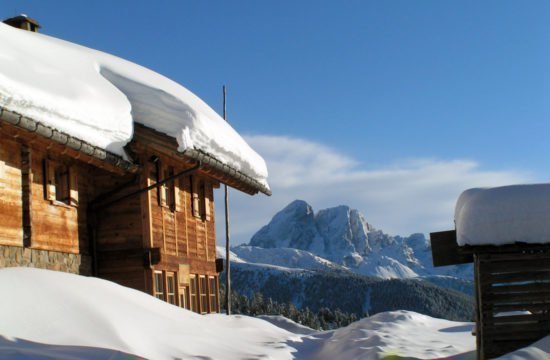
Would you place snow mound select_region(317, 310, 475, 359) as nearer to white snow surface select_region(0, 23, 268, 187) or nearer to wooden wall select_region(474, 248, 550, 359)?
wooden wall select_region(474, 248, 550, 359)

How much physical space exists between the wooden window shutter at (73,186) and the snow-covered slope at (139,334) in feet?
9.32

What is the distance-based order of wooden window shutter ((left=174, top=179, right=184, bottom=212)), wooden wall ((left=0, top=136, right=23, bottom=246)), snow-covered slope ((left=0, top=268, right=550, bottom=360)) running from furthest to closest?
wooden window shutter ((left=174, top=179, right=184, bottom=212)) → wooden wall ((left=0, top=136, right=23, bottom=246)) → snow-covered slope ((left=0, top=268, right=550, bottom=360))

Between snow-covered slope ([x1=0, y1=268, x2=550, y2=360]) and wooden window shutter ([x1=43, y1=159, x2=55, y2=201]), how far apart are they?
219 centimetres

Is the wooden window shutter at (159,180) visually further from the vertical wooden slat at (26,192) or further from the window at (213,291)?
the window at (213,291)

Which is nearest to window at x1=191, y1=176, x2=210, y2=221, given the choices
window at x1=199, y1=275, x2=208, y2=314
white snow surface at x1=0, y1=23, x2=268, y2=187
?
window at x1=199, y1=275, x2=208, y2=314

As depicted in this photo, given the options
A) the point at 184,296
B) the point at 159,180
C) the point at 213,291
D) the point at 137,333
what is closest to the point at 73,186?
the point at 159,180

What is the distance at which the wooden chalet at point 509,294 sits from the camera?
1098cm

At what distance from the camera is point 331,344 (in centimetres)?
1522

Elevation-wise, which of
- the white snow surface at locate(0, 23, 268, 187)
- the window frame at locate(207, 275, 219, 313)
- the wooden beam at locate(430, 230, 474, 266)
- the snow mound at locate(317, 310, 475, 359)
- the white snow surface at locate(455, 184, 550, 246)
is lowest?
the snow mound at locate(317, 310, 475, 359)

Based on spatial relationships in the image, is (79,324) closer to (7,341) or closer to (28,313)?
(28,313)

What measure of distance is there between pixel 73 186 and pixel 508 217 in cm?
867

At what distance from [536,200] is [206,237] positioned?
11.9 metres

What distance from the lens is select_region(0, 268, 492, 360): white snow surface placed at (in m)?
9.38

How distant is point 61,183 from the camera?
1512cm
